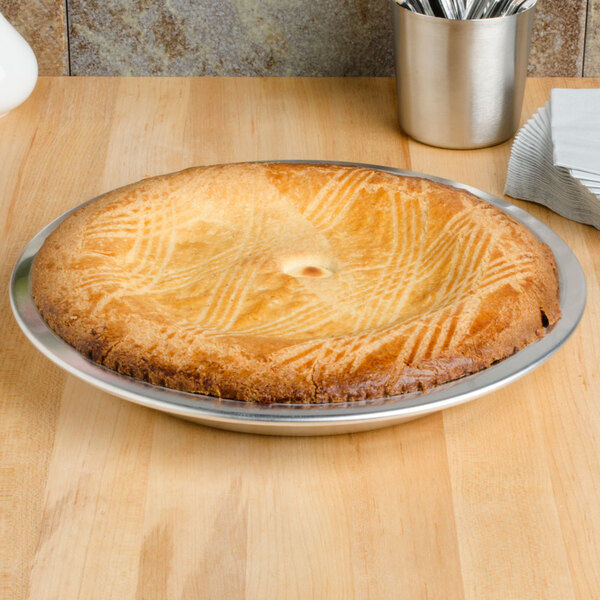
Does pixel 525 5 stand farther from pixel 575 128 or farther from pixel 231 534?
pixel 231 534

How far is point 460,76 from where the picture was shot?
42.6 inches

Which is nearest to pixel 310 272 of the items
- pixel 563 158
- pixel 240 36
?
pixel 563 158

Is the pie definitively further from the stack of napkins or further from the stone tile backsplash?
the stone tile backsplash

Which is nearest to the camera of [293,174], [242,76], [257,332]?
[257,332]

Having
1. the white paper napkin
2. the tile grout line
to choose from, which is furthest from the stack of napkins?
the tile grout line

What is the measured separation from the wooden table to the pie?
73mm

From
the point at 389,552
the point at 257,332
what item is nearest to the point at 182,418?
the point at 257,332

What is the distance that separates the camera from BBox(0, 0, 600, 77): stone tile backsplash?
1313 millimetres

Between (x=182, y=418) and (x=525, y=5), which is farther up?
(x=525, y=5)

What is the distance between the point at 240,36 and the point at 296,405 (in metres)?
0.85

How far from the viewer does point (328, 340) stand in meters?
0.67

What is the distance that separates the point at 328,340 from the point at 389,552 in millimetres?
156

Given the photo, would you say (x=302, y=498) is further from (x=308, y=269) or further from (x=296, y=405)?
(x=308, y=269)

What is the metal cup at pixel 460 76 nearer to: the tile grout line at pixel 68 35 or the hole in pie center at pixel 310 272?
the hole in pie center at pixel 310 272
